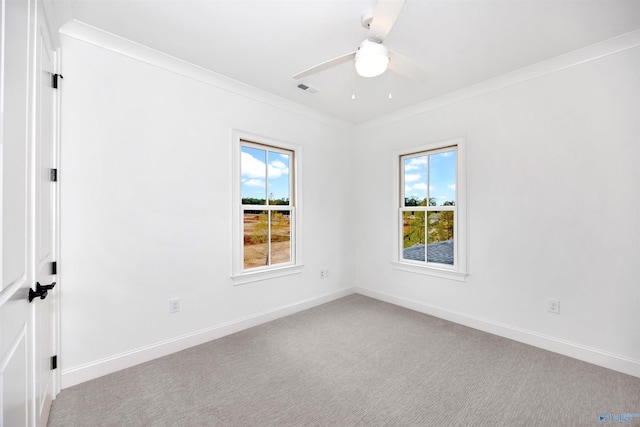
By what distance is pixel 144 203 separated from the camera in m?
2.48

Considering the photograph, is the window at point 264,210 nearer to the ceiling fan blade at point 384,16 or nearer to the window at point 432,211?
the window at point 432,211

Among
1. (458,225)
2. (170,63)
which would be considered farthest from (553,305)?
(170,63)

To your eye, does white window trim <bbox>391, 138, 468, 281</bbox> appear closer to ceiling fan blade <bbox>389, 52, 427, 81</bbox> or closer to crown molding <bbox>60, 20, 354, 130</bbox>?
ceiling fan blade <bbox>389, 52, 427, 81</bbox>

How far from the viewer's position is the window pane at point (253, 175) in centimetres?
326

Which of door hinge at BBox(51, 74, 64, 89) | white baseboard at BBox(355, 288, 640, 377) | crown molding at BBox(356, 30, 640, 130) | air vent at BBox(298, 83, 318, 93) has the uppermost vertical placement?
air vent at BBox(298, 83, 318, 93)

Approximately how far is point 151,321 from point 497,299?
11.1 ft

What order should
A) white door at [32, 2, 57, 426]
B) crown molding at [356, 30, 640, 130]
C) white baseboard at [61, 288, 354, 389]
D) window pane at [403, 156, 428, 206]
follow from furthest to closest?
window pane at [403, 156, 428, 206] < crown molding at [356, 30, 640, 130] < white baseboard at [61, 288, 354, 389] < white door at [32, 2, 57, 426]

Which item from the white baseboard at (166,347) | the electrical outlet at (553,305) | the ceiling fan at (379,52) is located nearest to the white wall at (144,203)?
the white baseboard at (166,347)

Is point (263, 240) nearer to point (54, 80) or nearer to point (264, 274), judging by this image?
point (264, 274)

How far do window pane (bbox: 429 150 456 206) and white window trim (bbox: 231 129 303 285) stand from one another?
5.54 ft

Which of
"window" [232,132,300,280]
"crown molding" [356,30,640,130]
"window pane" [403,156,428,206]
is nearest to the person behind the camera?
"crown molding" [356,30,640,130]

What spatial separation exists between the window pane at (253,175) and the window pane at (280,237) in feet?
0.97

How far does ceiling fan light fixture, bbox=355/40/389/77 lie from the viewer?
6.04 feet

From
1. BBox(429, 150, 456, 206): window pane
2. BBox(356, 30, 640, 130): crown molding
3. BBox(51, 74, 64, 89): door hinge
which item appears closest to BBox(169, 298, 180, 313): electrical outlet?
BBox(51, 74, 64, 89): door hinge
